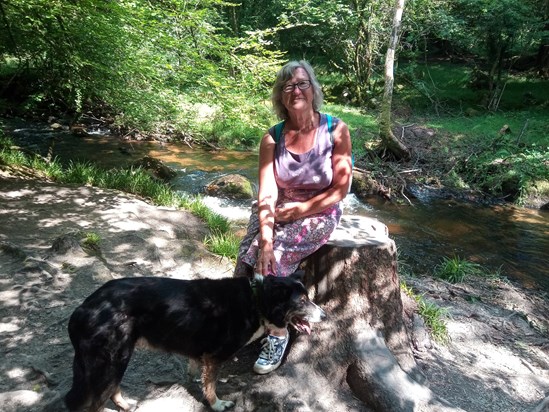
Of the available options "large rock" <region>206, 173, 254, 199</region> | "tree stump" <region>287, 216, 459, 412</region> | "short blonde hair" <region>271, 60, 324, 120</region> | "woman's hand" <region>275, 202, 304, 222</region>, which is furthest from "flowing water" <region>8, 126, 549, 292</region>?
"short blonde hair" <region>271, 60, 324, 120</region>

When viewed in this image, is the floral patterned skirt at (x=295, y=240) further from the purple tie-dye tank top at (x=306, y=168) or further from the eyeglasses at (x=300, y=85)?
the eyeglasses at (x=300, y=85)

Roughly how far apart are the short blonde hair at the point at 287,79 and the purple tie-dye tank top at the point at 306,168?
0.58 ft

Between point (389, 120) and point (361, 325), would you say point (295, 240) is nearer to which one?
point (361, 325)

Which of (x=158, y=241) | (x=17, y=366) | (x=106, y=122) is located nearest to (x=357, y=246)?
(x=17, y=366)

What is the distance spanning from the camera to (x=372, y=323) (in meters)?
3.40

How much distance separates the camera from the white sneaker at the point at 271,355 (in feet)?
10.0

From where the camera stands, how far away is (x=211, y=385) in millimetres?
2828

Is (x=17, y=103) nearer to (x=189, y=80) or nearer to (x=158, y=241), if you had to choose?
(x=189, y=80)

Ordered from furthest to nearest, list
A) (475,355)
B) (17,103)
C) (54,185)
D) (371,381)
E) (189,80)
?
(17,103), (54,185), (189,80), (475,355), (371,381)

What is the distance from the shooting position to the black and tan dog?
245 centimetres

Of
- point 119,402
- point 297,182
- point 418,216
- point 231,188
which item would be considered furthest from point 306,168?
point 418,216

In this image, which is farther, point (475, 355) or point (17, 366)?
point (475, 355)

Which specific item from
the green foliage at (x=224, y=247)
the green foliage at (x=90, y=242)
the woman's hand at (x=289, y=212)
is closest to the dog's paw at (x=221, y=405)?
the woman's hand at (x=289, y=212)

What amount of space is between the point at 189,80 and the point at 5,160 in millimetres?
4328
